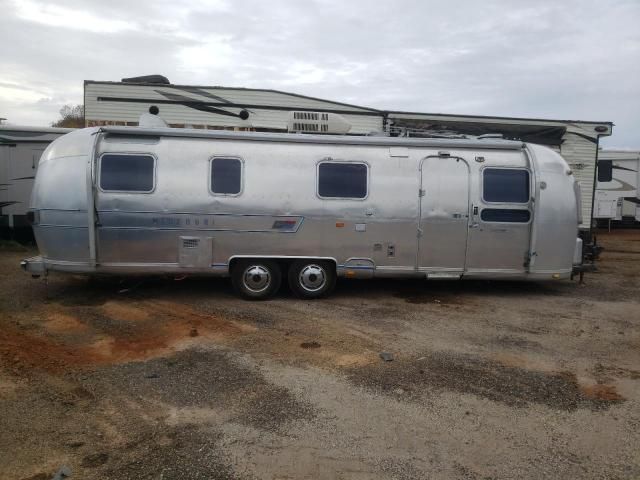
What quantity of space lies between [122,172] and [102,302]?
1968 mm

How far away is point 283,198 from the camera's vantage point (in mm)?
7770

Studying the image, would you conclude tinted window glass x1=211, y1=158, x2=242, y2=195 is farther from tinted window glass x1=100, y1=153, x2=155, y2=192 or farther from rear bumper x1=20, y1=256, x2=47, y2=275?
rear bumper x1=20, y1=256, x2=47, y2=275

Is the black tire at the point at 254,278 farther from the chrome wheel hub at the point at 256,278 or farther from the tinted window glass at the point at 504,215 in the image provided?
the tinted window glass at the point at 504,215

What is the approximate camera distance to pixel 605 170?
20.6 meters

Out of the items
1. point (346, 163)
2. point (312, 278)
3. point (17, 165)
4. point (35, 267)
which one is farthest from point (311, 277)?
point (17, 165)

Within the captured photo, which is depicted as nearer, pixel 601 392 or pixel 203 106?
pixel 601 392

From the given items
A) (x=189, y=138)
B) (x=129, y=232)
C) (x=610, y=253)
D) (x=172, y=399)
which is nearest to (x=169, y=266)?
(x=129, y=232)

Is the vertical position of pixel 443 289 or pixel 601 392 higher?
pixel 443 289

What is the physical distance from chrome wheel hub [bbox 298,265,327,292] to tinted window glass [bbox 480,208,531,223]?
2640mm

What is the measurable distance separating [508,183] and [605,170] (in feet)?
49.8

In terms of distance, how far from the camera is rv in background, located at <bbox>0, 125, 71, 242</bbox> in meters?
13.2

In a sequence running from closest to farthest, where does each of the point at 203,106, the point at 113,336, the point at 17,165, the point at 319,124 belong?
the point at 113,336 < the point at 319,124 < the point at 203,106 < the point at 17,165

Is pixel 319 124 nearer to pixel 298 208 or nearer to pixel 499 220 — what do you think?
pixel 298 208

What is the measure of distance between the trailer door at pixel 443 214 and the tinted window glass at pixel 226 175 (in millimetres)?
2813
